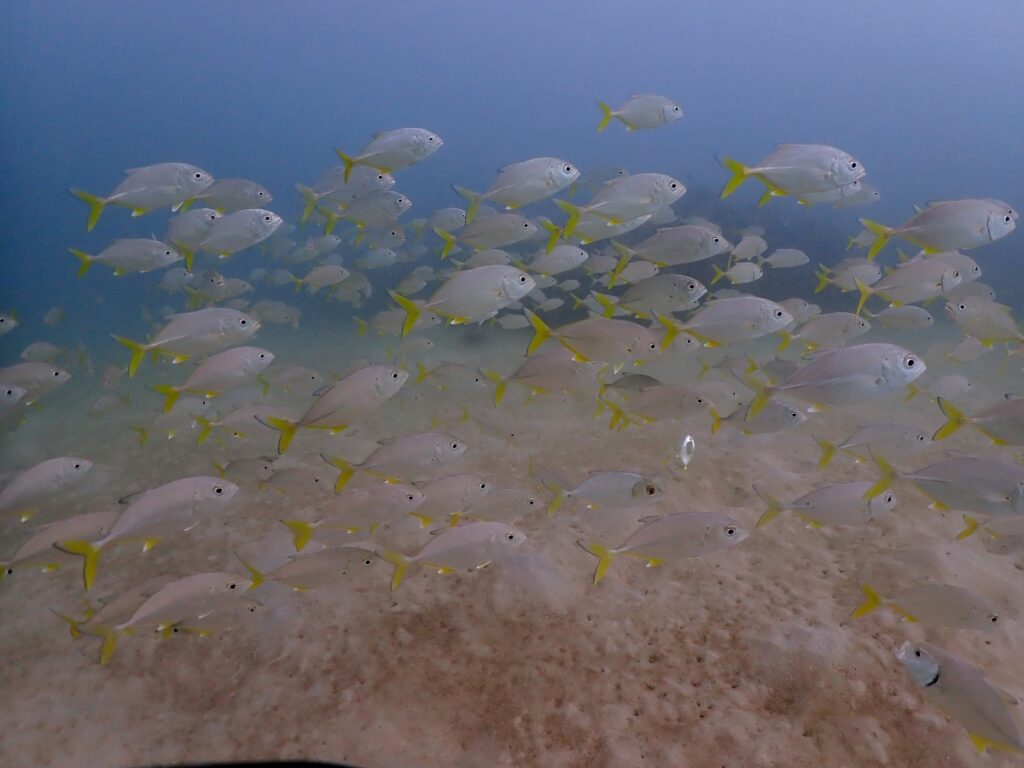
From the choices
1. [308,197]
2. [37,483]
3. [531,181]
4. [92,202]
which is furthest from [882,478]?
[92,202]

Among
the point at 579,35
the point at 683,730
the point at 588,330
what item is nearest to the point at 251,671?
the point at 683,730

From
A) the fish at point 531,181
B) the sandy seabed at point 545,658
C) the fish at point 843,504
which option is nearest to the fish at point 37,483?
the sandy seabed at point 545,658

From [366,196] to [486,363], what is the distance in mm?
6751

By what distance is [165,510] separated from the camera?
3410mm

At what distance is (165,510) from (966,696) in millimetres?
4162

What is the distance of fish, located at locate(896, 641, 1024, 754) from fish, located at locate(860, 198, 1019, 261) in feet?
9.28

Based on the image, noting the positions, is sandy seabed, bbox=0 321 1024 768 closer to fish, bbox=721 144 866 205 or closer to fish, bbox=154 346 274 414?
fish, bbox=154 346 274 414

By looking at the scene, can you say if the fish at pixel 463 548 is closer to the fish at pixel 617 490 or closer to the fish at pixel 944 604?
the fish at pixel 617 490

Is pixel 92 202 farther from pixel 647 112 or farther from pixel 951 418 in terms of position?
pixel 951 418

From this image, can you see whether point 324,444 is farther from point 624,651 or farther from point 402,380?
point 624,651

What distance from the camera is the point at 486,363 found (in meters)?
12.8

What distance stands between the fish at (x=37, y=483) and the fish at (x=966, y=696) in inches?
202

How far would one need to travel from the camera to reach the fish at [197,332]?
438 centimetres

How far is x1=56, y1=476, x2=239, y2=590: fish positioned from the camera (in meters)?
3.32
